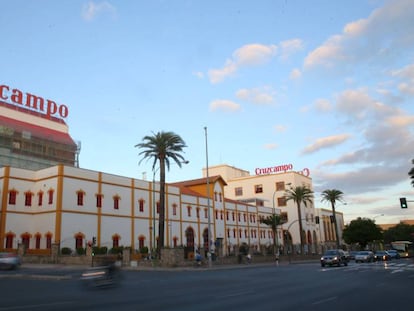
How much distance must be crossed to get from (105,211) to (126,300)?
129 ft

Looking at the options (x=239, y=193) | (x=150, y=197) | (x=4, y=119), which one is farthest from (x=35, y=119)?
(x=239, y=193)

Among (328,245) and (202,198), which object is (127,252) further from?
(328,245)

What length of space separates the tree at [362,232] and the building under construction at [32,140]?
73.3m

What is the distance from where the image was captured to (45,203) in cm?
4719

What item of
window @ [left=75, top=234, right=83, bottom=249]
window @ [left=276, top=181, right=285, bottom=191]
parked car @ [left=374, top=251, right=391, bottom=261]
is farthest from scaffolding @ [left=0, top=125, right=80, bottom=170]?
parked car @ [left=374, top=251, right=391, bottom=261]

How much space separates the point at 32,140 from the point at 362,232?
83045 millimetres

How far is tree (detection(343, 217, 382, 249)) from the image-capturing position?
104356 mm

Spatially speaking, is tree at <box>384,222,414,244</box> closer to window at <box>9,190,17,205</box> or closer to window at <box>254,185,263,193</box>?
window at <box>254,185,263,193</box>

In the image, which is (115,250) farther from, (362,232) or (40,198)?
(362,232)

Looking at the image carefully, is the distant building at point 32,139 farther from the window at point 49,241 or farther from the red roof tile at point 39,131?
the window at point 49,241

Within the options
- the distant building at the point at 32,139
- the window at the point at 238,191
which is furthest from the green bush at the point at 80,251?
the window at the point at 238,191

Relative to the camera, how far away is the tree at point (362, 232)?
104356mm

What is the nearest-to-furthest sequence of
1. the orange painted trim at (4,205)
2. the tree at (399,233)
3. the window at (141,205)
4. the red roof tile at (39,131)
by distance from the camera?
the orange painted trim at (4,205), the window at (141,205), the red roof tile at (39,131), the tree at (399,233)

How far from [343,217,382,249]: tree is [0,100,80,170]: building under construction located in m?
73.3
